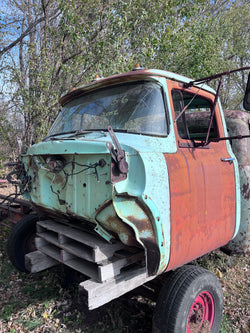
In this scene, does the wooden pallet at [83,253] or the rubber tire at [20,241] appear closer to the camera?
the wooden pallet at [83,253]

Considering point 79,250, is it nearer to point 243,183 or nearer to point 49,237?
point 49,237

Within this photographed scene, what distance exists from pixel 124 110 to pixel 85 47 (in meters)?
5.61

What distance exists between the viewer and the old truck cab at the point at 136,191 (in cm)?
207

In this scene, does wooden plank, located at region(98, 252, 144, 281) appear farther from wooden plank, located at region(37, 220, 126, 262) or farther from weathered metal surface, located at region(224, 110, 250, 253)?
weathered metal surface, located at region(224, 110, 250, 253)

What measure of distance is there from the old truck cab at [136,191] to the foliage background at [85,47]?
15.7 feet

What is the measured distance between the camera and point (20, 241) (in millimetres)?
3764

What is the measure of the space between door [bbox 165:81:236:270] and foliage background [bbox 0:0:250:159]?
484cm

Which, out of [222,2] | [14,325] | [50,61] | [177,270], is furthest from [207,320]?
[222,2]

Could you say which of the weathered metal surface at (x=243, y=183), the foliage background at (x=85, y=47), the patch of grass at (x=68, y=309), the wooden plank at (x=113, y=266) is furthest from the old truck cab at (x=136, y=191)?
the foliage background at (x=85, y=47)

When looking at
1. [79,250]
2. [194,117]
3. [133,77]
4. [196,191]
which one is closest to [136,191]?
[196,191]

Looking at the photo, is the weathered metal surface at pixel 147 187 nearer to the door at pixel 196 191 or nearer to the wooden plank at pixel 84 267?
the door at pixel 196 191

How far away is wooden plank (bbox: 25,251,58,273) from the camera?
9.41ft

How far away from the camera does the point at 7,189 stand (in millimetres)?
9133

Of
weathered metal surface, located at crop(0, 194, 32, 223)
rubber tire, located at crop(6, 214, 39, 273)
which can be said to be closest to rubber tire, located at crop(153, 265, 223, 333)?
rubber tire, located at crop(6, 214, 39, 273)
